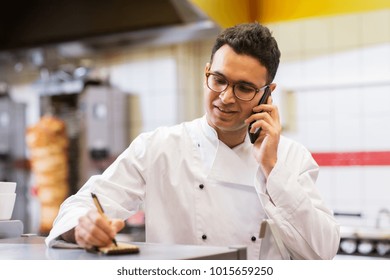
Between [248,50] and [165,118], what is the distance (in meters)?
2.38

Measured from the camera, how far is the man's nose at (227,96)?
1.27 m

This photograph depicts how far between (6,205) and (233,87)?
1.98 ft

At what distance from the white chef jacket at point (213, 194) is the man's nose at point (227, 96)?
0.49 feet

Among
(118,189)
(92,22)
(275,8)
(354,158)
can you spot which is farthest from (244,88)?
(354,158)

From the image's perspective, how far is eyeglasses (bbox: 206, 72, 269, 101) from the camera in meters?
1.28

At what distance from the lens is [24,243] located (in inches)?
45.7

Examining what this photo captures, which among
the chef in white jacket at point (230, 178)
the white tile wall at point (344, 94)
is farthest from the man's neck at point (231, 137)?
the white tile wall at point (344, 94)

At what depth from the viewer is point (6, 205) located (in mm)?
1295

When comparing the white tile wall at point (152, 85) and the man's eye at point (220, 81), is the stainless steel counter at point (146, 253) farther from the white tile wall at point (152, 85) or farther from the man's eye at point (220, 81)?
the white tile wall at point (152, 85)

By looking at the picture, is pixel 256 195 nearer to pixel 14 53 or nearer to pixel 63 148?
pixel 14 53

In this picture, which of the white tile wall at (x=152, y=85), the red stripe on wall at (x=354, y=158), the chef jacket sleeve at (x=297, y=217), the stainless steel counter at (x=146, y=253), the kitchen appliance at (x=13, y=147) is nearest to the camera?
the stainless steel counter at (x=146, y=253)

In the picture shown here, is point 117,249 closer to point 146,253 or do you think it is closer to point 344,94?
point 146,253

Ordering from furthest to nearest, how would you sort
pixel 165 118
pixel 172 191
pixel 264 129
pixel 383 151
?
pixel 165 118, pixel 383 151, pixel 172 191, pixel 264 129

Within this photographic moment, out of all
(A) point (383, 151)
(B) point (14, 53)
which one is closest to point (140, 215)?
(B) point (14, 53)
